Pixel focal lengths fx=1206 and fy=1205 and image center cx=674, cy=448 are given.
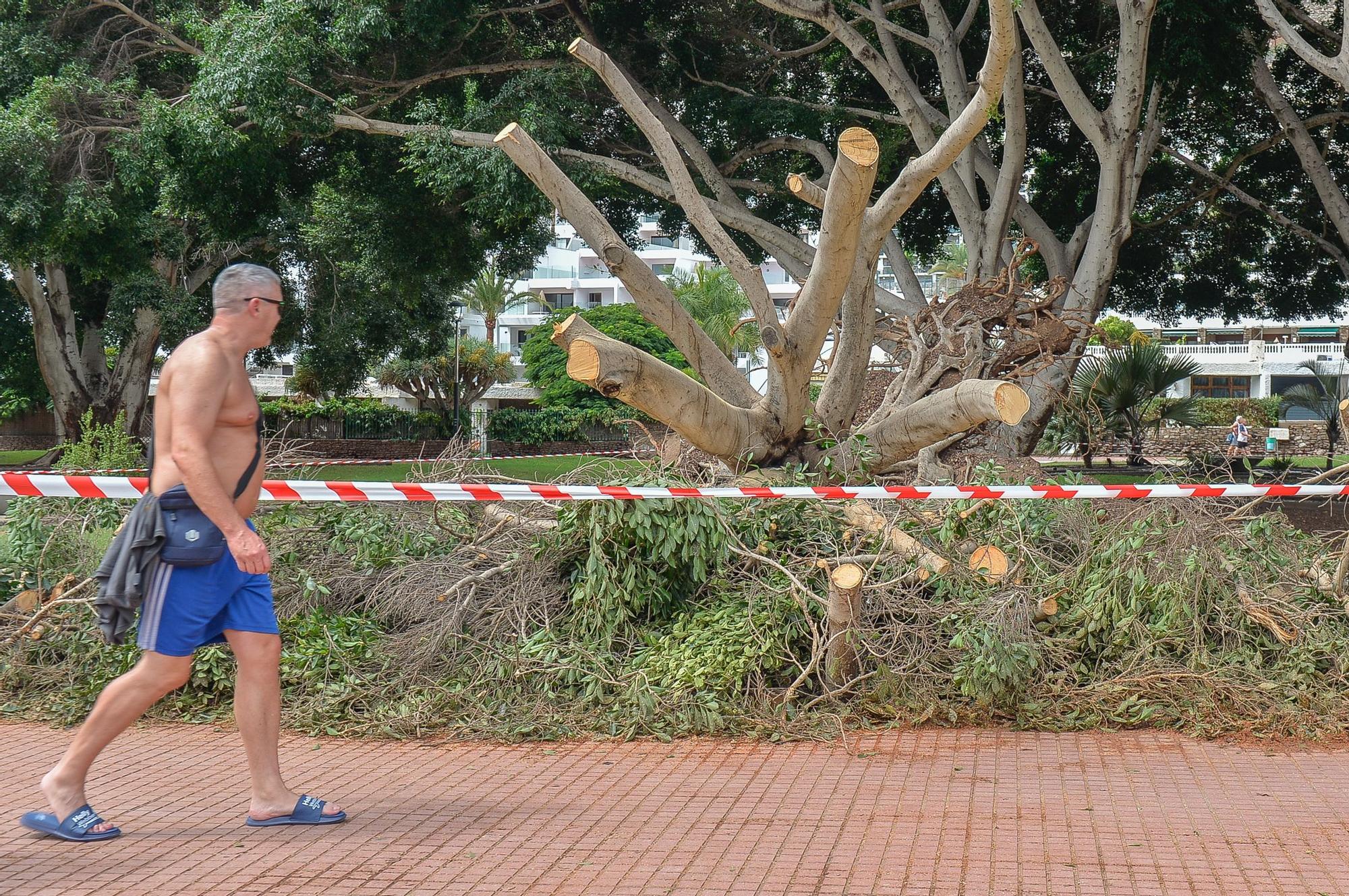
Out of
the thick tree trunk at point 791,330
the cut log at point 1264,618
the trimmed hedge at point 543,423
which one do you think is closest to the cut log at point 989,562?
the thick tree trunk at point 791,330

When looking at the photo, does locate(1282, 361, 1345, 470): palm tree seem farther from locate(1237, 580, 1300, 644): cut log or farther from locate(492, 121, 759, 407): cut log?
locate(492, 121, 759, 407): cut log

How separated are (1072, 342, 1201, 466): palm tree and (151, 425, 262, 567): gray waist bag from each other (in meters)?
16.3

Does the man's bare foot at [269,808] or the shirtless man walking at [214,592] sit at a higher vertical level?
the shirtless man walking at [214,592]

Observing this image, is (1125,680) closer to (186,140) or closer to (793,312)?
(793,312)

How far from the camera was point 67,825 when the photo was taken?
387cm

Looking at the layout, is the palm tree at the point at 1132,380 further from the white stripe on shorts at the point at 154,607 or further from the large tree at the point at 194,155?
the white stripe on shorts at the point at 154,607

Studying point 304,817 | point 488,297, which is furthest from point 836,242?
point 488,297

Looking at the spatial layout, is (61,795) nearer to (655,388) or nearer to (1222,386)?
(655,388)

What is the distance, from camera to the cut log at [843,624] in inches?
208

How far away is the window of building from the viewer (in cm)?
5694

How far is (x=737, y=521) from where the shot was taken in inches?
243

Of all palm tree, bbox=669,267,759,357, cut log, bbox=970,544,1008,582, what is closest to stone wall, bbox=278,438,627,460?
palm tree, bbox=669,267,759,357

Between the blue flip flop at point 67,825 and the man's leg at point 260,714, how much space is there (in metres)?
0.50

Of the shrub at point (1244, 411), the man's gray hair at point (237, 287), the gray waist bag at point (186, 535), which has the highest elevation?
the man's gray hair at point (237, 287)
